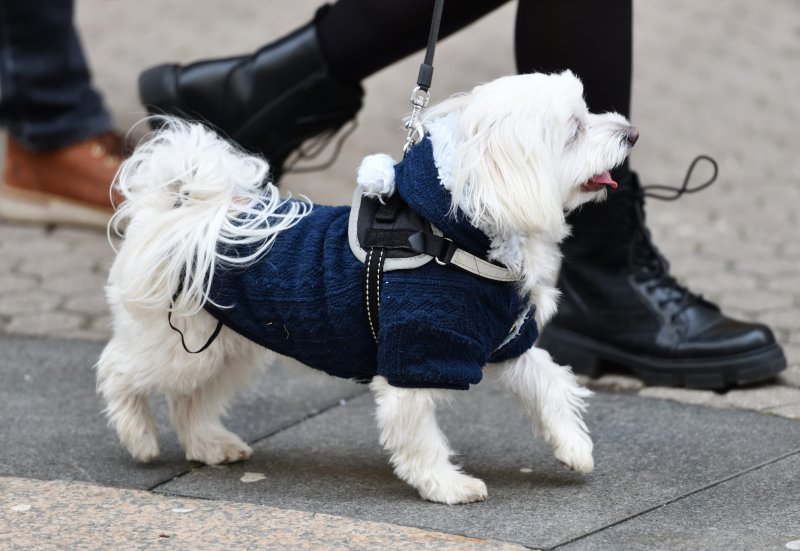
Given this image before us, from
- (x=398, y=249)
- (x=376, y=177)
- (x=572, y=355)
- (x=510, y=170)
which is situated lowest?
(x=572, y=355)

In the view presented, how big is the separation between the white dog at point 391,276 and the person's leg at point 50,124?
223 cm

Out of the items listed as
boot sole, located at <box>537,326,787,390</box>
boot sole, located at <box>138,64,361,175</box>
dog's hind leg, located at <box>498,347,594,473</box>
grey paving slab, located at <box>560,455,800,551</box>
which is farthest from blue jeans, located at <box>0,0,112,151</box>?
grey paving slab, located at <box>560,455,800,551</box>

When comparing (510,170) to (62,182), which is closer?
(510,170)

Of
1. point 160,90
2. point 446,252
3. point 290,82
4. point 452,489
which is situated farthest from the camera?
point 160,90

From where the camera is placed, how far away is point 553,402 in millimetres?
3021

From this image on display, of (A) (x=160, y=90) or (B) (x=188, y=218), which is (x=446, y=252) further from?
(A) (x=160, y=90)

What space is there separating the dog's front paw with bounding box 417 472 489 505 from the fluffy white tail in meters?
0.70

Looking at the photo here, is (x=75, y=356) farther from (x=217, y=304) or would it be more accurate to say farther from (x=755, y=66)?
(x=755, y=66)

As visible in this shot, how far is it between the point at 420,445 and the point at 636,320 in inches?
47.0

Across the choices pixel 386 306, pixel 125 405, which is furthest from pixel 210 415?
pixel 386 306

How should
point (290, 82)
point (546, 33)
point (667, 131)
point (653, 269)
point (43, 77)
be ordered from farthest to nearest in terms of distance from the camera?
1. point (667, 131)
2. point (43, 77)
3. point (290, 82)
4. point (653, 269)
5. point (546, 33)

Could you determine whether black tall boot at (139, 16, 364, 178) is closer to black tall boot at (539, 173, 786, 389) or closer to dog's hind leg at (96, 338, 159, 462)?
black tall boot at (539, 173, 786, 389)

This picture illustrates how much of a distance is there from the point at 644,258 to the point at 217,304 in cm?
156

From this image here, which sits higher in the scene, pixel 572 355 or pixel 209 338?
pixel 209 338
